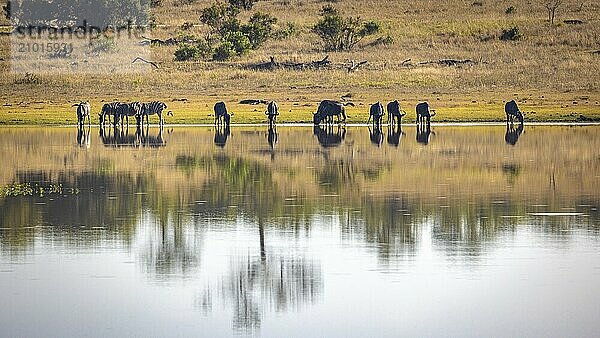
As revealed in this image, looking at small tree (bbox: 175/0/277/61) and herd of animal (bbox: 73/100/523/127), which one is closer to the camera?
herd of animal (bbox: 73/100/523/127)

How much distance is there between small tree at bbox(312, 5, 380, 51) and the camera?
2945 inches

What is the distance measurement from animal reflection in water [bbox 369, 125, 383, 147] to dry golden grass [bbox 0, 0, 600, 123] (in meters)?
5.30

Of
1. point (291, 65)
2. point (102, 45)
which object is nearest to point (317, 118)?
point (291, 65)

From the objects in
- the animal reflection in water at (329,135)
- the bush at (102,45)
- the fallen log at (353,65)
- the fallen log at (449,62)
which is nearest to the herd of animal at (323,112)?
the animal reflection in water at (329,135)

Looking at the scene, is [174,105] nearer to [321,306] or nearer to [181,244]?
[181,244]

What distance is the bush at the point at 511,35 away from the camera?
74.6 meters

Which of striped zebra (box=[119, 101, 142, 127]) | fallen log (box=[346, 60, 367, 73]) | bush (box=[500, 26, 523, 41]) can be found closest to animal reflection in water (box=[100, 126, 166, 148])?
striped zebra (box=[119, 101, 142, 127])

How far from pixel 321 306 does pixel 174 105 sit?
43.9m

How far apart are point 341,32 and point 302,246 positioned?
60.5m

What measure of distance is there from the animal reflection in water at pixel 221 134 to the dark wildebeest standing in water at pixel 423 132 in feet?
19.6

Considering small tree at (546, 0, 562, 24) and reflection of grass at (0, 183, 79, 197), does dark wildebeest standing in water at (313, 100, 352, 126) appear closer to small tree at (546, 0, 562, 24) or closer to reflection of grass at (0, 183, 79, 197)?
reflection of grass at (0, 183, 79, 197)

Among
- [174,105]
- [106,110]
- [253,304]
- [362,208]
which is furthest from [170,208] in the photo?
[174,105]

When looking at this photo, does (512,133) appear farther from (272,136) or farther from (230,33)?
(230,33)

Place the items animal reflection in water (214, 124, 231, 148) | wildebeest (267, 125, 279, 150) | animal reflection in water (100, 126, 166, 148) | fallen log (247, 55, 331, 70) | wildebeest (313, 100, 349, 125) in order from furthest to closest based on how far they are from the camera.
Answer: fallen log (247, 55, 331, 70) < wildebeest (313, 100, 349, 125) < animal reflection in water (100, 126, 166, 148) < animal reflection in water (214, 124, 231, 148) < wildebeest (267, 125, 279, 150)
